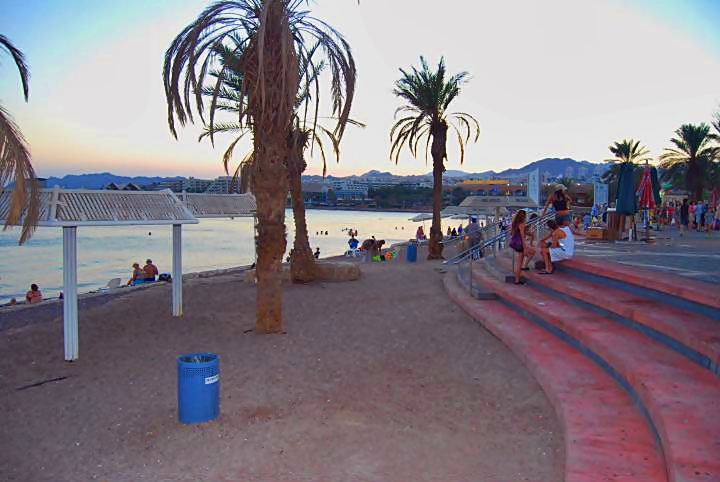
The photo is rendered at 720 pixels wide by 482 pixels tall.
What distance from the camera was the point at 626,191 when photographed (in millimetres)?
13781

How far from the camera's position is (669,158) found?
4003 centimetres

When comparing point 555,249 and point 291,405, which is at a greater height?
point 555,249

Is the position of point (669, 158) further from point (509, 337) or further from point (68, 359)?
point (68, 359)

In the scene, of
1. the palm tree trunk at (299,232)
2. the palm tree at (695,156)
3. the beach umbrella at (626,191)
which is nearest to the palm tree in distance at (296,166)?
the palm tree trunk at (299,232)

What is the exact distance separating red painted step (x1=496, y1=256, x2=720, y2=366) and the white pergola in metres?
6.25

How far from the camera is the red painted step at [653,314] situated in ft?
16.6

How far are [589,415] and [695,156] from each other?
132 ft

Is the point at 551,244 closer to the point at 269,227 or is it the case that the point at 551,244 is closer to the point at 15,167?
the point at 269,227

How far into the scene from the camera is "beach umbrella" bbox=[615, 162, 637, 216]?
1359 cm

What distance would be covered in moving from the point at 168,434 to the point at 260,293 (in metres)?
4.40

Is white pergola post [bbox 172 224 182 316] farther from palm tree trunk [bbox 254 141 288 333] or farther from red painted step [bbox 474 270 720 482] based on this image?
red painted step [bbox 474 270 720 482]

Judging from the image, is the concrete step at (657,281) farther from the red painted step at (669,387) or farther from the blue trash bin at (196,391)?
the blue trash bin at (196,391)

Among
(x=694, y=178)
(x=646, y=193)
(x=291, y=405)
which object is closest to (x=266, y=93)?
(x=291, y=405)

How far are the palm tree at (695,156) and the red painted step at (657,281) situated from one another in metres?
34.6
